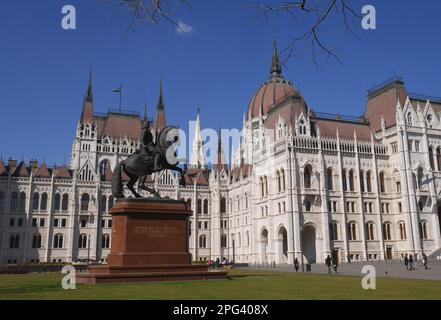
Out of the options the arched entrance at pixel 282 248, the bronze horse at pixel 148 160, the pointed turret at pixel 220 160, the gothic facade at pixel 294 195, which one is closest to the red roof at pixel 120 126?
the gothic facade at pixel 294 195

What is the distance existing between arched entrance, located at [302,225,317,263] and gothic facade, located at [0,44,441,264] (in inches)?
6.8

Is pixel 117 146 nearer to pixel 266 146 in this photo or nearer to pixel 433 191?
pixel 266 146

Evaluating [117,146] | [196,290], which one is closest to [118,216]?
[196,290]

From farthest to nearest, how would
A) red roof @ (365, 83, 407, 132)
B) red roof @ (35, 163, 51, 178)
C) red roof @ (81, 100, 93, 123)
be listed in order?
red roof @ (81, 100, 93, 123), red roof @ (35, 163, 51, 178), red roof @ (365, 83, 407, 132)

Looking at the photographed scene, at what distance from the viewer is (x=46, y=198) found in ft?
258

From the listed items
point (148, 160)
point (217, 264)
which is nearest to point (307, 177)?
point (217, 264)

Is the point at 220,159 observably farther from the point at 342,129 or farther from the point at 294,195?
the point at 294,195

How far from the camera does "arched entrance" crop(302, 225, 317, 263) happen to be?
64562 mm

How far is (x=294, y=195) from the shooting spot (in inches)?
2458

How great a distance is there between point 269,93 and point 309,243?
41123mm

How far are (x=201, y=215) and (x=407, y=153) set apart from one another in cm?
4067

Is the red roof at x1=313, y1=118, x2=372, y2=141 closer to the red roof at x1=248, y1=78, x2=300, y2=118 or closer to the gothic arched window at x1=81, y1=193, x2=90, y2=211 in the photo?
the red roof at x1=248, y1=78, x2=300, y2=118

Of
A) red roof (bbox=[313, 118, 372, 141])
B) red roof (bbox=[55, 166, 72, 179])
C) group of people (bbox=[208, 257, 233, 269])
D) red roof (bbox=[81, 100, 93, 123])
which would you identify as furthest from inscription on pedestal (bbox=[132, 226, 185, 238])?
red roof (bbox=[81, 100, 93, 123])

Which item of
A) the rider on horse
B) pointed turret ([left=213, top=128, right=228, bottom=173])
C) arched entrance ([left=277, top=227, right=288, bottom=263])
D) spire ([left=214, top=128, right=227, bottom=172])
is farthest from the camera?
spire ([left=214, top=128, right=227, bottom=172])
